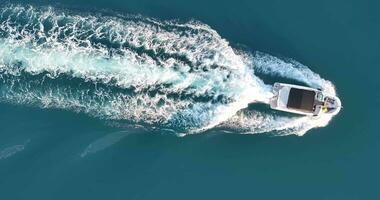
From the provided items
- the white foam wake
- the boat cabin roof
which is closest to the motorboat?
the boat cabin roof

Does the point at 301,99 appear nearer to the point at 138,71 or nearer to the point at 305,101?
the point at 305,101

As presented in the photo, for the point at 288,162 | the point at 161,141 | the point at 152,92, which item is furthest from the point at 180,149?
the point at 288,162

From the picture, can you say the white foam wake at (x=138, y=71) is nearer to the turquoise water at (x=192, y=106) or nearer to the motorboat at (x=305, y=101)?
the turquoise water at (x=192, y=106)

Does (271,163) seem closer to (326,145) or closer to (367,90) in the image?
(326,145)

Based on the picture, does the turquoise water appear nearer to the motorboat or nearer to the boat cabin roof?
the motorboat

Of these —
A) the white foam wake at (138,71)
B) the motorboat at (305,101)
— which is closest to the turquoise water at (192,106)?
the white foam wake at (138,71)

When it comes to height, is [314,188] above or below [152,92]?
below
